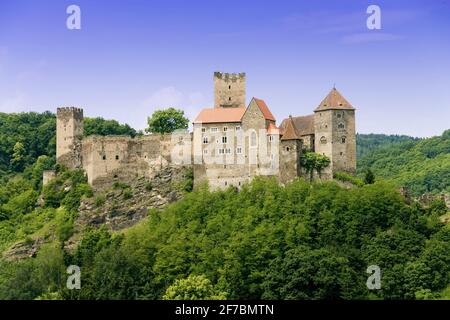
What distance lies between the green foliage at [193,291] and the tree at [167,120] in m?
21.9

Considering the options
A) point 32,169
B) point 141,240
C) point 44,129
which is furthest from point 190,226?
point 44,129

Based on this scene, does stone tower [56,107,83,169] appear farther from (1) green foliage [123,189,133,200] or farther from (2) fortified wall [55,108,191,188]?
(1) green foliage [123,189,133,200]

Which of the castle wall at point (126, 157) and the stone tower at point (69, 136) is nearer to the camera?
the castle wall at point (126, 157)

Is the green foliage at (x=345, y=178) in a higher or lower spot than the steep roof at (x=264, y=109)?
lower

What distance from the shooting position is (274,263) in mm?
63625

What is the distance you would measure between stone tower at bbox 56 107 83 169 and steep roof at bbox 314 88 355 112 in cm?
1889

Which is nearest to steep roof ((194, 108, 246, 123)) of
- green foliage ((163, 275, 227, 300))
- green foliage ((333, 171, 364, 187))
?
green foliage ((333, 171, 364, 187))

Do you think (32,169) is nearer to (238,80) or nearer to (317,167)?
(238,80)

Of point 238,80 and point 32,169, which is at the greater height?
point 238,80

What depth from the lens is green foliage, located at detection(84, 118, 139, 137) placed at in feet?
302

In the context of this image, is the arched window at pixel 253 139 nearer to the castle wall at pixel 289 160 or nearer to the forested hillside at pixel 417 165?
the castle wall at pixel 289 160

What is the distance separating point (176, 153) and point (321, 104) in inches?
422

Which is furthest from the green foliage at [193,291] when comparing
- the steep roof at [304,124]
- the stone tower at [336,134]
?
the steep roof at [304,124]

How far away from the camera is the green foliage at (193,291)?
60531mm
